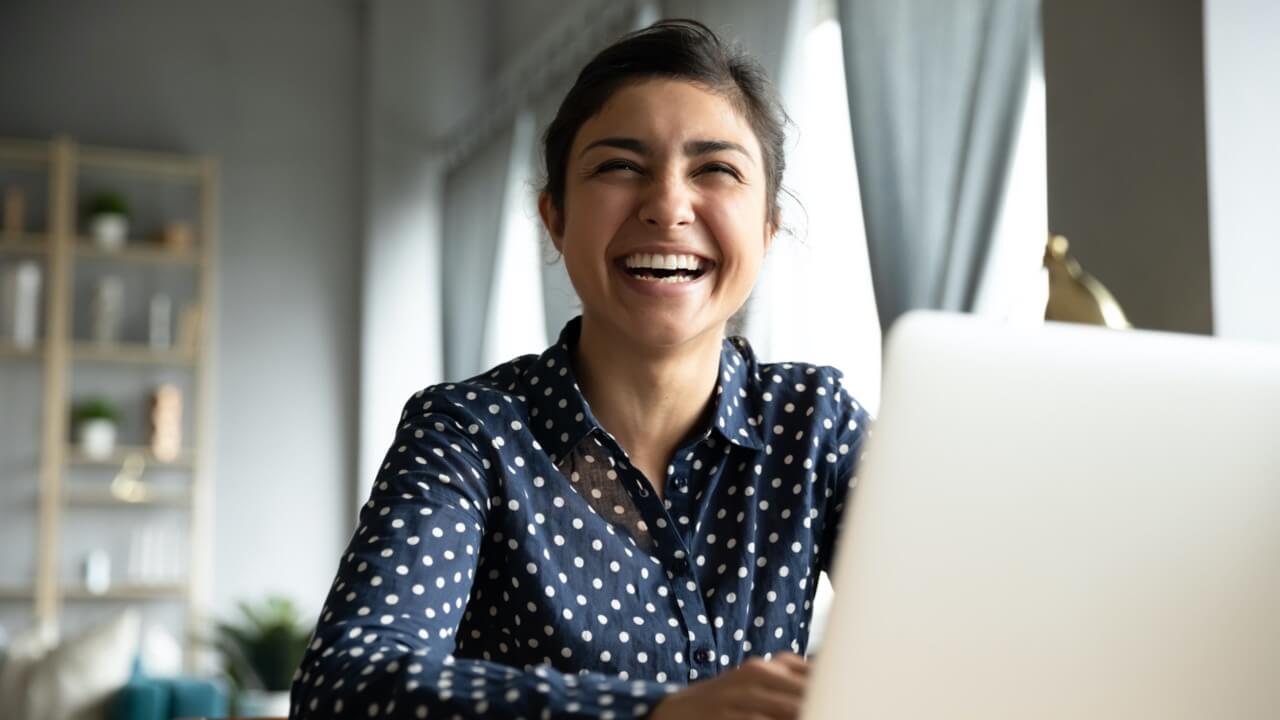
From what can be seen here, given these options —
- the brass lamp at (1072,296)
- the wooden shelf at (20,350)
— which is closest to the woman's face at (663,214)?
the brass lamp at (1072,296)

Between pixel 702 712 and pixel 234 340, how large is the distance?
6.39m

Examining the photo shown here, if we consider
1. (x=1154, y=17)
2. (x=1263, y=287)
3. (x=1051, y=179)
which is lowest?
(x=1263, y=287)

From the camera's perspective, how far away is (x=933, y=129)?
281 cm

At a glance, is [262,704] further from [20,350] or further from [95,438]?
[20,350]

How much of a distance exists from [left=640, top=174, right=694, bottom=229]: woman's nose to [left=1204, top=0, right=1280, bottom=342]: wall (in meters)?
0.93

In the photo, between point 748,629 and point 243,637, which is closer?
point 748,629

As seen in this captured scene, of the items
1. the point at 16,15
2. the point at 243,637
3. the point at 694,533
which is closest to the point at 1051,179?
the point at 694,533

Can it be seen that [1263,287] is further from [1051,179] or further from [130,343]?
[130,343]

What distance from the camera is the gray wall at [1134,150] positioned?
192 cm

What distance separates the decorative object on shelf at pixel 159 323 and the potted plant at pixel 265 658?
1.36 meters

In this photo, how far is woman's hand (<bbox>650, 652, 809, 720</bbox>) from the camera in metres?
0.59

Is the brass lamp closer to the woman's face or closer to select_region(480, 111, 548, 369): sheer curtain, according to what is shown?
the woman's face

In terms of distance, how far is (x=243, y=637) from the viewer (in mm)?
5465

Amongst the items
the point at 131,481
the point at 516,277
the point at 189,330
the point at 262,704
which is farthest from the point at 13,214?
the point at 262,704
